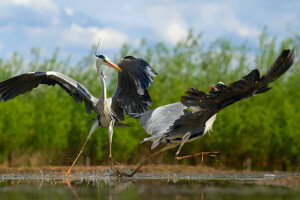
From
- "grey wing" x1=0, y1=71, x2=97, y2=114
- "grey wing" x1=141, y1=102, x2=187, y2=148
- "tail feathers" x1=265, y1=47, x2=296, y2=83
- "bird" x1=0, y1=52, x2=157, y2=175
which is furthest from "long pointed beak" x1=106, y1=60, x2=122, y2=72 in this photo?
"tail feathers" x1=265, y1=47, x2=296, y2=83

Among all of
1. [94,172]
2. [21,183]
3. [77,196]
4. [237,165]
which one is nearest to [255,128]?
[237,165]

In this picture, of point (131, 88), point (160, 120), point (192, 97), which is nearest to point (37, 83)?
point (131, 88)

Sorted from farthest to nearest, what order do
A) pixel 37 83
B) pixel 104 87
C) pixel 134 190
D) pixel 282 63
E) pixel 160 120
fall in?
pixel 37 83 → pixel 104 87 → pixel 160 120 → pixel 134 190 → pixel 282 63

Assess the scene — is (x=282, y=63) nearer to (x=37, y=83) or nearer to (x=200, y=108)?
(x=200, y=108)

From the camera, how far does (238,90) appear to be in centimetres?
793

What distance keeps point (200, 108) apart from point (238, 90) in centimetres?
99

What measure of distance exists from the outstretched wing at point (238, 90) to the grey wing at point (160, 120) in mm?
886

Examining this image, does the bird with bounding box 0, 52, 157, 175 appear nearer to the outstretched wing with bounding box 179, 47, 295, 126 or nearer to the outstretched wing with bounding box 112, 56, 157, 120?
the outstretched wing with bounding box 112, 56, 157, 120

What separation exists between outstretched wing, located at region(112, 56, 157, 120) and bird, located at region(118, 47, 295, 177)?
1101mm

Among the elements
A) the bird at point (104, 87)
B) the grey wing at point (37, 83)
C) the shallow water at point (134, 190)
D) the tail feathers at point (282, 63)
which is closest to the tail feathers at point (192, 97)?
the tail feathers at point (282, 63)

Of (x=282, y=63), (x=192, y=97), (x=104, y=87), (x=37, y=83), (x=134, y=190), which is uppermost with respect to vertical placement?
(x=37, y=83)

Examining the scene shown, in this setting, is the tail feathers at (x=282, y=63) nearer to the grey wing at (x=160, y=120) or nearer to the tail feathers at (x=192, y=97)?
the tail feathers at (x=192, y=97)

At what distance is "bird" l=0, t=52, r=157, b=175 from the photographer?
1131 centimetres

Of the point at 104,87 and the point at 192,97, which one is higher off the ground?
the point at 104,87
